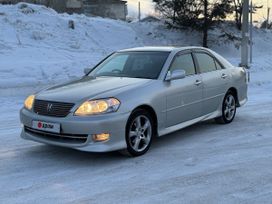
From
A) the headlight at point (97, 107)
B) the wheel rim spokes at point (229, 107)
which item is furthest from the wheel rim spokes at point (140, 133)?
the wheel rim spokes at point (229, 107)

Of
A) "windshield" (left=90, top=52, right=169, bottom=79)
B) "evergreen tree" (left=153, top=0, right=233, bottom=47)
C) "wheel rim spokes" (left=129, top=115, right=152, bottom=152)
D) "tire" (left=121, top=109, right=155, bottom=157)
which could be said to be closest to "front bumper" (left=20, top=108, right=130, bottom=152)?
"tire" (left=121, top=109, right=155, bottom=157)

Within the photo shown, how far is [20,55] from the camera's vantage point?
1783cm

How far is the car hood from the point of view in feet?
20.1

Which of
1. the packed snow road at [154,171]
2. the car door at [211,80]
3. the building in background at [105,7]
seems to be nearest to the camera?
the packed snow road at [154,171]

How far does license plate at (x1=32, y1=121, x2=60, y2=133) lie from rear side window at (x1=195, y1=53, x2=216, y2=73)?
9.30 ft

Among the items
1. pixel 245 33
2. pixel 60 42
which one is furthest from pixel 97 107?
pixel 60 42

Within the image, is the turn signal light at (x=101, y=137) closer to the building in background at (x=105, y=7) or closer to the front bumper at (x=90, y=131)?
the front bumper at (x=90, y=131)

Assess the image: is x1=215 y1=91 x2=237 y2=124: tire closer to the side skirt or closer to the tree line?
the side skirt

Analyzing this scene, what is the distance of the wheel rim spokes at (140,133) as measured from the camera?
634 centimetres

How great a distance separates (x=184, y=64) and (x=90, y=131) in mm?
2271

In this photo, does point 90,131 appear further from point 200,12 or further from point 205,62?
point 200,12

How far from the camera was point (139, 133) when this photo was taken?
644 cm

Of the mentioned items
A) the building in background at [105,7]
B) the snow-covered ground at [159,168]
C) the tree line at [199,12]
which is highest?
the building in background at [105,7]

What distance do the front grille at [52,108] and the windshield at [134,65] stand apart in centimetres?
136
